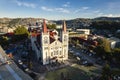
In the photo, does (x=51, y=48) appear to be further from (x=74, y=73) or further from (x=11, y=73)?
(x=11, y=73)

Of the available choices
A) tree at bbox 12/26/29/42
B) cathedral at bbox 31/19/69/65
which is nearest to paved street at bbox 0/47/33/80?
cathedral at bbox 31/19/69/65

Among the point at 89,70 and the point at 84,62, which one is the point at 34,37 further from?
the point at 89,70

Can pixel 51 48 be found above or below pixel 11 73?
above

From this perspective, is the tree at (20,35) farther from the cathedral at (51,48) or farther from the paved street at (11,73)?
the paved street at (11,73)

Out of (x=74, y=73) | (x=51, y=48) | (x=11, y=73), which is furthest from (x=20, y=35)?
(x=74, y=73)

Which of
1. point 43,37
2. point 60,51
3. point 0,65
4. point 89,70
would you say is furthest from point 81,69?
point 0,65

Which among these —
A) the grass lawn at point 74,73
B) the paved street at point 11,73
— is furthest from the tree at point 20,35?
the grass lawn at point 74,73

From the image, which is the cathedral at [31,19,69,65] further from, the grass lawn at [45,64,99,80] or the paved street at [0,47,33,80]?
the paved street at [0,47,33,80]

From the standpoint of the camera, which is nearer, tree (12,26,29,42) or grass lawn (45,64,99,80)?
grass lawn (45,64,99,80)
